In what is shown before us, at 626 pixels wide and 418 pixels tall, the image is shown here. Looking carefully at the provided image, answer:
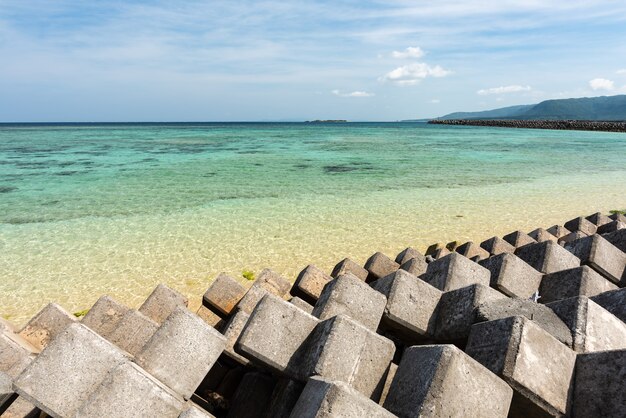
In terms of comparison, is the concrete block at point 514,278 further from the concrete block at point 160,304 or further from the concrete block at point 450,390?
the concrete block at point 160,304

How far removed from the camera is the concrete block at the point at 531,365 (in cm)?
261

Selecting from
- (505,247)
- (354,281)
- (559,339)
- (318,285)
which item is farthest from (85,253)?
(559,339)

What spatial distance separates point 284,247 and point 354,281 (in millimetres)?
6056

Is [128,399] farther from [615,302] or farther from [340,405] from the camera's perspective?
[615,302]

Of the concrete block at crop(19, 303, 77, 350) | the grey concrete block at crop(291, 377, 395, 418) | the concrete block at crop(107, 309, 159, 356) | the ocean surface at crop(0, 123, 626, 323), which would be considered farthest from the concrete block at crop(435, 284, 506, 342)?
the ocean surface at crop(0, 123, 626, 323)

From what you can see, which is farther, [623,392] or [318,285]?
[318,285]

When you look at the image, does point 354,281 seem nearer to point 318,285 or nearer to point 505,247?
point 318,285

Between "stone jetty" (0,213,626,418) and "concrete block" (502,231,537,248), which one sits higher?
"stone jetty" (0,213,626,418)

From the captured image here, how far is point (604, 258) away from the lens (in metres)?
5.20

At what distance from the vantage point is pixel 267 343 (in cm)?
305

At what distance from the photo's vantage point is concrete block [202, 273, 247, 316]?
195 inches

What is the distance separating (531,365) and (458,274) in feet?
6.55

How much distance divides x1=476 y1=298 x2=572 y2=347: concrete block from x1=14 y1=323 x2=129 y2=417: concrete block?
2764 mm

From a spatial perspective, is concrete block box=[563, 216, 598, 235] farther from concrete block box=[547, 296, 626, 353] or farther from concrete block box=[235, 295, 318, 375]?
concrete block box=[235, 295, 318, 375]
